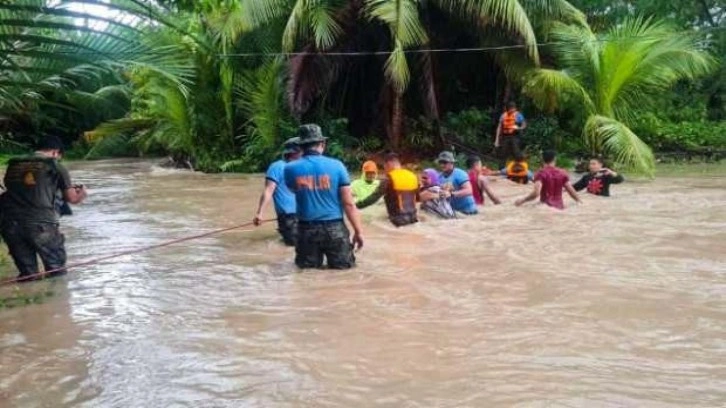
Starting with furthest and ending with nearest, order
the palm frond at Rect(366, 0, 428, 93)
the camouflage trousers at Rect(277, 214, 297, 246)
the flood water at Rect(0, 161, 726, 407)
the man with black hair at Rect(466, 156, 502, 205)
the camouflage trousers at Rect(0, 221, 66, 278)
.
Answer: the palm frond at Rect(366, 0, 428, 93)
the man with black hair at Rect(466, 156, 502, 205)
the camouflage trousers at Rect(277, 214, 297, 246)
the camouflage trousers at Rect(0, 221, 66, 278)
the flood water at Rect(0, 161, 726, 407)

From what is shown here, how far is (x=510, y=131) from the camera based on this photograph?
18.0 metres

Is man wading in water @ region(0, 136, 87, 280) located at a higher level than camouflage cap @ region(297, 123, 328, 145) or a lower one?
lower

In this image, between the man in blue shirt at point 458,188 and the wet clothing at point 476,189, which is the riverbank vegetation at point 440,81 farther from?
the man in blue shirt at point 458,188

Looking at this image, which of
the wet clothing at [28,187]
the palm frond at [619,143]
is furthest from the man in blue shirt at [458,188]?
the palm frond at [619,143]

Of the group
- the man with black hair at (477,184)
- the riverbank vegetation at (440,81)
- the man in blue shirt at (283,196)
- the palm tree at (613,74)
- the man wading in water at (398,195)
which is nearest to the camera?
the man in blue shirt at (283,196)

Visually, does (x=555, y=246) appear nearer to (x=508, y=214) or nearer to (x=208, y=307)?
(x=508, y=214)

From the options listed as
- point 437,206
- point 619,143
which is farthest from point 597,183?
point 619,143

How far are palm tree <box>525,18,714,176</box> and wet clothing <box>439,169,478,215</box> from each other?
6618mm

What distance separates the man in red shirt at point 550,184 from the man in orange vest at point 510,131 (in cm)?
622

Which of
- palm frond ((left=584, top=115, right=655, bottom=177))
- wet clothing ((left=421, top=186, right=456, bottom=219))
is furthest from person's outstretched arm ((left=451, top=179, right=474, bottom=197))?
palm frond ((left=584, top=115, right=655, bottom=177))

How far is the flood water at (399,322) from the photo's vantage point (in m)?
4.46

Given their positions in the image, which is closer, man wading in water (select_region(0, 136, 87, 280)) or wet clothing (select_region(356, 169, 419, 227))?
man wading in water (select_region(0, 136, 87, 280))

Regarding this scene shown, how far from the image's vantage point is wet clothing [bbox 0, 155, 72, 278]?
7266 mm

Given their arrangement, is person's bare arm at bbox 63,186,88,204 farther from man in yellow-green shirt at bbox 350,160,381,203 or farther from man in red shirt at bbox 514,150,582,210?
man in red shirt at bbox 514,150,582,210
